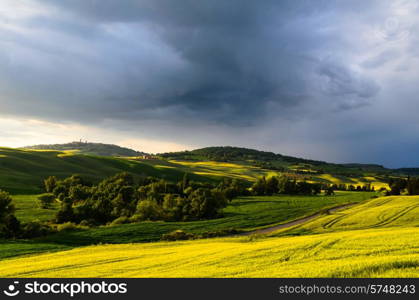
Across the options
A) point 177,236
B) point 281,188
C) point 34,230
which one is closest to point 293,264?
point 177,236

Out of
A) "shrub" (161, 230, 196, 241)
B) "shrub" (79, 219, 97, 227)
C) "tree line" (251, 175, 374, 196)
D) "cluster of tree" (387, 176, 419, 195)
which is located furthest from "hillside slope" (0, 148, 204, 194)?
"cluster of tree" (387, 176, 419, 195)

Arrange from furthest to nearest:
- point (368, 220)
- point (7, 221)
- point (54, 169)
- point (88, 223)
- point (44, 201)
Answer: point (54, 169), point (44, 201), point (88, 223), point (368, 220), point (7, 221)

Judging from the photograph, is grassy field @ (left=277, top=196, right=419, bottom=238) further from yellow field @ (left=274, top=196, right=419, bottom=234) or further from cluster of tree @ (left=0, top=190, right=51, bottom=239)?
cluster of tree @ (left=0, top=190, right=51, bottom=239)

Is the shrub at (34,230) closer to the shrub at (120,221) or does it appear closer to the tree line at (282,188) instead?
the shrub at (120,221)

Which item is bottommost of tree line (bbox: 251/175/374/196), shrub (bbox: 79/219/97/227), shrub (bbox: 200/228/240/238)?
shrub (bbox: 79/219/97/227)

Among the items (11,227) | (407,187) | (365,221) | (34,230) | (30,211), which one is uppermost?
(407,187)

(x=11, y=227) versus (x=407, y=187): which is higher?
(x=407, y=187)

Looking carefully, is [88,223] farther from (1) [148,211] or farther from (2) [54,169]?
(2) [54,169]

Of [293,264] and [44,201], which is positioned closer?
[293,264]

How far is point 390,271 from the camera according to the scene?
13641 mm

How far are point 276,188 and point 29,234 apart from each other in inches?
4028

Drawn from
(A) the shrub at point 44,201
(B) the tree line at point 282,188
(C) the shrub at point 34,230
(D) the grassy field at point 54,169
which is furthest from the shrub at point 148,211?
(B) the tree line at point 282,188

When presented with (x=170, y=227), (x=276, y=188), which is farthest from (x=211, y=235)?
(x=276, y=188)

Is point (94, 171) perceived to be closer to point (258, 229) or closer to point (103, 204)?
point (103, 204)
